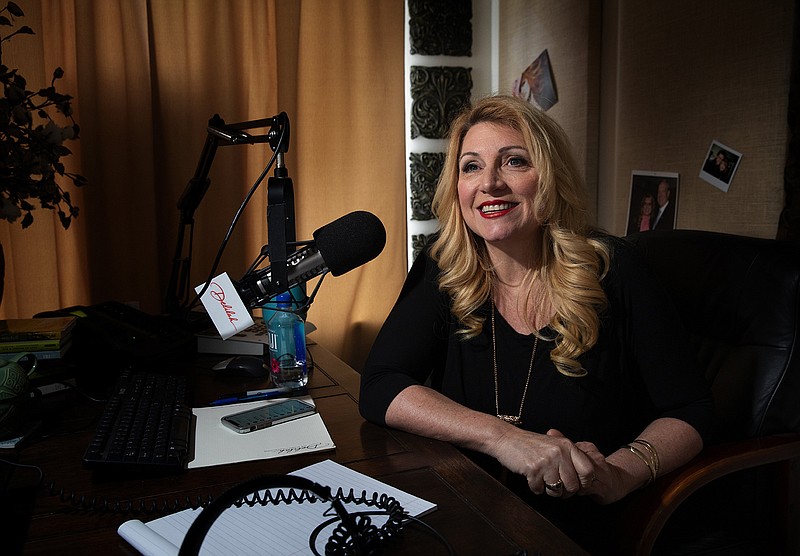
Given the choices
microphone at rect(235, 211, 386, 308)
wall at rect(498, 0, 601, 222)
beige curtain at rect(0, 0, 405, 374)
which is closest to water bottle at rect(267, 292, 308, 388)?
microphone at rect(235, 211, 386, 308)

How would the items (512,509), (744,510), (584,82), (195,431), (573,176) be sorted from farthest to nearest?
(584,82) → (573,176) → (744,510) → (195,431) → (512,509)

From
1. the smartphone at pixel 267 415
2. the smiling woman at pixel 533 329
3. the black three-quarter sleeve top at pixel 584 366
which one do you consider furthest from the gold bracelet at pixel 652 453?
the smartphone at pixel 267 415

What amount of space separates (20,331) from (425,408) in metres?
0.90

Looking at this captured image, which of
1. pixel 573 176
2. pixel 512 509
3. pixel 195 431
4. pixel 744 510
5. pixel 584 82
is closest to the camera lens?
pixel 512 509

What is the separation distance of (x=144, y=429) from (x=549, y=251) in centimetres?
89

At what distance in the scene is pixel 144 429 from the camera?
3.71ft

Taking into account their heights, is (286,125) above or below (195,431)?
above

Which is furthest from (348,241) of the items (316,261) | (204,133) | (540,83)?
(540,83)

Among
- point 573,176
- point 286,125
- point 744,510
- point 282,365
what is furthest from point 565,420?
point 286,125

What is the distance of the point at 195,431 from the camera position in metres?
1.21

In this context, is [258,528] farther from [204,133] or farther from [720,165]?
[204,133]

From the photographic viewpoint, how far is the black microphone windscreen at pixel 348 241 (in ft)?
3.96

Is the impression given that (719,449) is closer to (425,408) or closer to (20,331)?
(425,408)

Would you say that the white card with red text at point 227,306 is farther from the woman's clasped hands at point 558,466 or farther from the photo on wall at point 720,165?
the photo on wall at point 720,165
